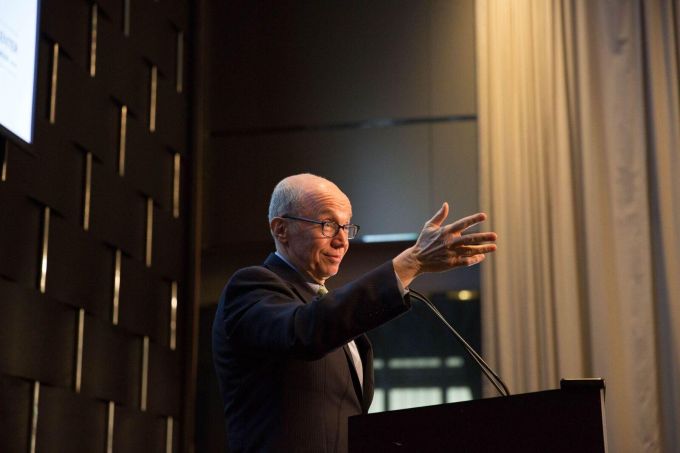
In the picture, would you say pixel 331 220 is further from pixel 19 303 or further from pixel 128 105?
pixel 128 105

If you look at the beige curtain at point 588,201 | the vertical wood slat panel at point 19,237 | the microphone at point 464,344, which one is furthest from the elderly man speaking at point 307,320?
the beige curtain at point 588,201

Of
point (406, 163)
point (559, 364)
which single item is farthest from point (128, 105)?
point (559, 364)

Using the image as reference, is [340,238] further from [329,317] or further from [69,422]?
[69,422]

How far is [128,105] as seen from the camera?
→ 4.56 m

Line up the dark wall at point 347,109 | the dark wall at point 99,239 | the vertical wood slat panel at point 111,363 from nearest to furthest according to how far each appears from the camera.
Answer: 1. the dark wall at point 99,239
2. the vertical wood slat panel at point 111,363
3. the dark wall at point 347,109

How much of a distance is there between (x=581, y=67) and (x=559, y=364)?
1.51 metres

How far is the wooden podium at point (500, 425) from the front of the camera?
63.6 inches

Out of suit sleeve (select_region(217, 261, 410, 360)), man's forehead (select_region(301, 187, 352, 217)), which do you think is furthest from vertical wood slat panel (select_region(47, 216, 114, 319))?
suit sleeve (select_region(217, 261, 410, 360))

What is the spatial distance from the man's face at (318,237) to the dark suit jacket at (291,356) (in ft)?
0.41

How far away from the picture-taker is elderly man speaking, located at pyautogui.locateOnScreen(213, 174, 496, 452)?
5.84 feet

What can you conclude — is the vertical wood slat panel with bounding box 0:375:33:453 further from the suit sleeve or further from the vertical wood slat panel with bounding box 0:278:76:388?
the suit sleeve

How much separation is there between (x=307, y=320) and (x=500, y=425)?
41cm

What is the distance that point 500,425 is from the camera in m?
1.70

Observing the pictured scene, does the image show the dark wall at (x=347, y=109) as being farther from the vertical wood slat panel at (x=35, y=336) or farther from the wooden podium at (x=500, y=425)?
the wooden podium at (x=500, y=425)
